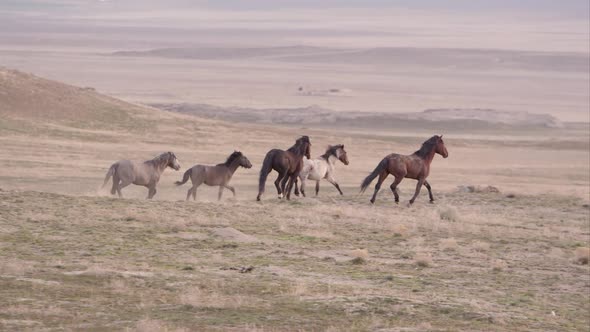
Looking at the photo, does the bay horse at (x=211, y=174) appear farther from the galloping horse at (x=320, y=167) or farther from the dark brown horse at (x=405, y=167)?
the dark brown horse at (x=405, y=167)

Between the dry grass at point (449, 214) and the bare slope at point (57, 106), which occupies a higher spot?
the bare slope at point (57, 106)

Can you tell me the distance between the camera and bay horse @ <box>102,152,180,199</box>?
25.3 metres

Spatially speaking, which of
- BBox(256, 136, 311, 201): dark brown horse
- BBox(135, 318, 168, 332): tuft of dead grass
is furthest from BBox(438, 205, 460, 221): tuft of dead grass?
BBox(135, 318, 168, 332): tuft of dead grass

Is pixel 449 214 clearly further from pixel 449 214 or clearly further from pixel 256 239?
pixel 256 239

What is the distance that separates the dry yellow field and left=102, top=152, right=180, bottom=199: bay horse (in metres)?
1.15

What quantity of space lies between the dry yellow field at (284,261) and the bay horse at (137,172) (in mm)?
1151

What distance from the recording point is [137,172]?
25.4 meters

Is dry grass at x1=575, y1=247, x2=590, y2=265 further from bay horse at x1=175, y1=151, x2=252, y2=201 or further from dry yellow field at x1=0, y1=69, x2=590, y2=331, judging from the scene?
bay horse at x1=175, y1=151, x2=252, y2=201

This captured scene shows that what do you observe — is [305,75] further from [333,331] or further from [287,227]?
[333,331]

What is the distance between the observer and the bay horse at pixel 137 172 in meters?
25.3

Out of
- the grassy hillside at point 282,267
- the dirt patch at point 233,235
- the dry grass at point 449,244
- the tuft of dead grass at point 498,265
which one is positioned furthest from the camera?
the dry grass at point 449,244

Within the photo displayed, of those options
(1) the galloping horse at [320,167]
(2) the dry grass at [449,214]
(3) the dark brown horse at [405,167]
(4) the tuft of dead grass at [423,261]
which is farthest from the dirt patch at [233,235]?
(1) the galloping horse at [320,167]

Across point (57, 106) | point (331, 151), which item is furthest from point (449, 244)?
point (57, 106)

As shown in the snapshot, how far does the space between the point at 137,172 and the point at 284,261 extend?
25.7 feet
